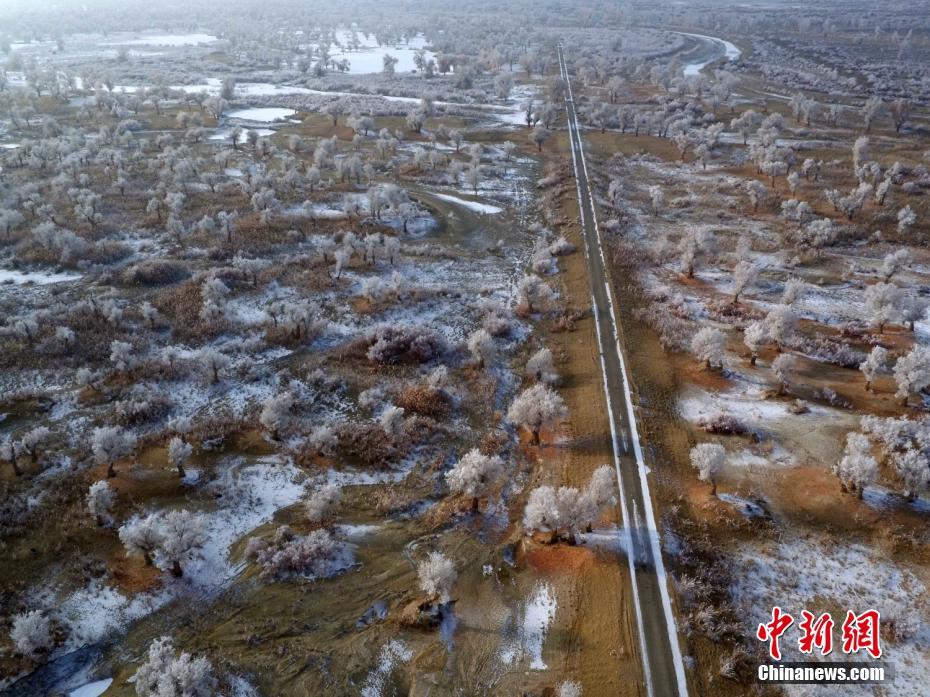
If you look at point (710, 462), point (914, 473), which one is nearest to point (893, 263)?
point (914, 473)

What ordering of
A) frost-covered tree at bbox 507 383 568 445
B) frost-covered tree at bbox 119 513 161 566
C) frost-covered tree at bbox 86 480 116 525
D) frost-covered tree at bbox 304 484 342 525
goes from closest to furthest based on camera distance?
1. frost-covered tree at bbox 119 513 161 566
2. frost-covered tree at bbox 86 480 116 525
3. frost-covered tree at bbox 304 484 342 525
4. frost-covered tree at bbox 507 383 568 445

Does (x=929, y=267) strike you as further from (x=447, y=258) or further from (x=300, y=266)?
(x=300, y=266)

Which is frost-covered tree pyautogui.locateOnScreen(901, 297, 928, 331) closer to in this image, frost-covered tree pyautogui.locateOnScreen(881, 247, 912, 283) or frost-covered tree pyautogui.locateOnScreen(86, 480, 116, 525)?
frost-covered tree pyautogui.locateOnScreen(881, 247, 912, 283)

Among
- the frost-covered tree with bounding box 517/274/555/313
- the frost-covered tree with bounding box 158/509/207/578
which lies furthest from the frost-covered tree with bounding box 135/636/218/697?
the frost-covered tree with bounding box 517/274/555/313

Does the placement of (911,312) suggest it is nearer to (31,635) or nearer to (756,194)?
(756,194)

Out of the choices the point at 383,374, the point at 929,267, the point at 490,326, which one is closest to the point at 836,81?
the point at 929,267

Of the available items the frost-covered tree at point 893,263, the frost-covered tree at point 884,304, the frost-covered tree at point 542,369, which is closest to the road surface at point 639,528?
the frost-covered tree at point 542,369
